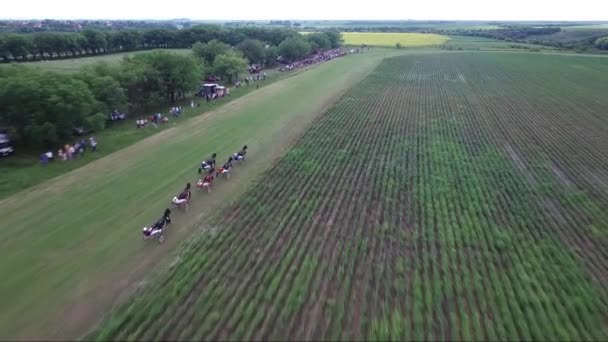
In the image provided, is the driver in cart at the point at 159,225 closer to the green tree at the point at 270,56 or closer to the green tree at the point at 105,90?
the green tree at the point at 105,90

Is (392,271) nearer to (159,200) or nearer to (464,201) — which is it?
(464,201)

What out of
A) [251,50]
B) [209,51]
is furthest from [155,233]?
[251,50]

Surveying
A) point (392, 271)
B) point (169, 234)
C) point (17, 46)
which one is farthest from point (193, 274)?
point (17, 46)

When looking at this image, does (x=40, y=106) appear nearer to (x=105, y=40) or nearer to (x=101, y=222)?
(x=101, y=222)

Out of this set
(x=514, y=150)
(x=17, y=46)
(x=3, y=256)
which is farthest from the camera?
(x=17, y=46)

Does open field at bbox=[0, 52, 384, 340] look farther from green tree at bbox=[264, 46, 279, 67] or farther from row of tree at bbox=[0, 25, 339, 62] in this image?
row of tree at bbox=[0, 25, 339, 62]
